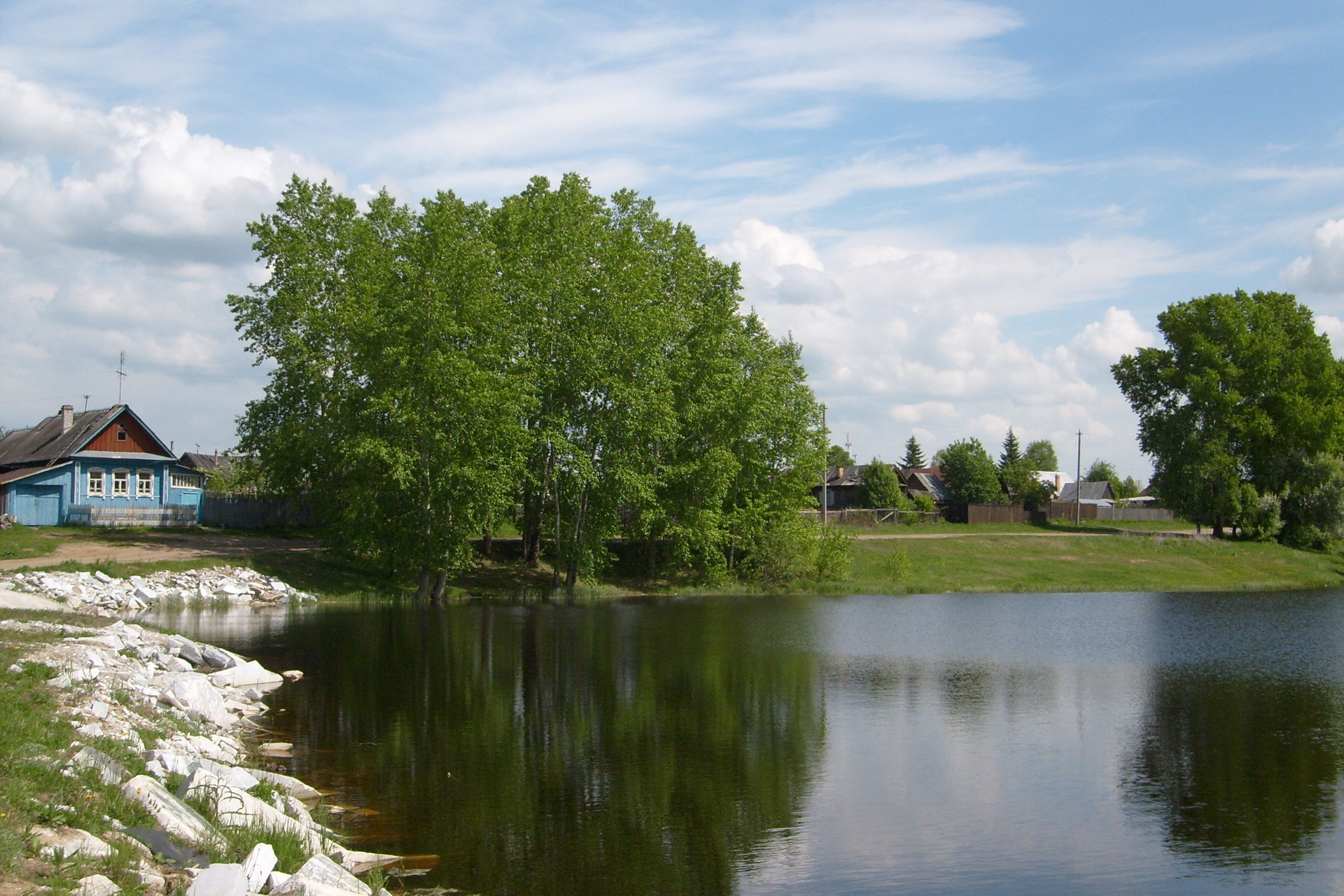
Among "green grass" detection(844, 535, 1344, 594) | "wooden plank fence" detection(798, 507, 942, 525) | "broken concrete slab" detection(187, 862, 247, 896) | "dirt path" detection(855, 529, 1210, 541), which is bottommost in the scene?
"green grass" detection(844, 535, 1344, 594)

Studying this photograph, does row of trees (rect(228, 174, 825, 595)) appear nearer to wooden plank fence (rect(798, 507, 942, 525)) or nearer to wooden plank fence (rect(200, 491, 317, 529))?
wooden plank fence (rect(200, 491, 317, 529))

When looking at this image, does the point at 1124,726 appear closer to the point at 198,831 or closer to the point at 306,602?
the point at 198,831

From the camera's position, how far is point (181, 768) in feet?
38.2

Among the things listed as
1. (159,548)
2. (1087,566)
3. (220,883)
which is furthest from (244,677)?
(1087,566)

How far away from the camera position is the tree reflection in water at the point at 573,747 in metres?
11.3

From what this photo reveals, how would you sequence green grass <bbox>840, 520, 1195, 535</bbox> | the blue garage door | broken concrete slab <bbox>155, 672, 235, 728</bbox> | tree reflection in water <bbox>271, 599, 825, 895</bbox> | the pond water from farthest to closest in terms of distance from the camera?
green grass <bbox>840, 520, 1195, 535</bbox>, the blue garage door, broken concrete slab <bbox>155, 672, 235, 728</bbox>, tree reflection in water <bbox>271, 599, 825, 895</bbox>, the pond water

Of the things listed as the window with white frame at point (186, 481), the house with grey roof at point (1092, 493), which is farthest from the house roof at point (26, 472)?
the house with grey roof at point (1092, 493)

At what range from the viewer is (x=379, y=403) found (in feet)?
127

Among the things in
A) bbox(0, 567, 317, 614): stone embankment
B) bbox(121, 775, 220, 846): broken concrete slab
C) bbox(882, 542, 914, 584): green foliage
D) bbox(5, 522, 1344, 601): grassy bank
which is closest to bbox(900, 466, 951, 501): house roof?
bbox(5, 522, 1344, 601): grassy bank

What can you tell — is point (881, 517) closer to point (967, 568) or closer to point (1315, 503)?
point (967, 568)

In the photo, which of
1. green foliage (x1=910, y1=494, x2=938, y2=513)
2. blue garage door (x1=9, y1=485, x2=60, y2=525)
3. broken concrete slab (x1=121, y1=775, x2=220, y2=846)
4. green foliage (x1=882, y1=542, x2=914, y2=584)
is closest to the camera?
broken concrete slab (x1=121, y1=775, x2=220, y2=846)

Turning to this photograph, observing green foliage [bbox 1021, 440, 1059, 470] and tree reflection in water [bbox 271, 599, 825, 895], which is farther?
green foliage [bbox 1021, 440, 1059, 470]

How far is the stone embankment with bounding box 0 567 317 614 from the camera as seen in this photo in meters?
31.4

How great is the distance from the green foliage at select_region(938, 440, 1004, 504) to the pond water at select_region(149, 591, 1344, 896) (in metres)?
61.3
